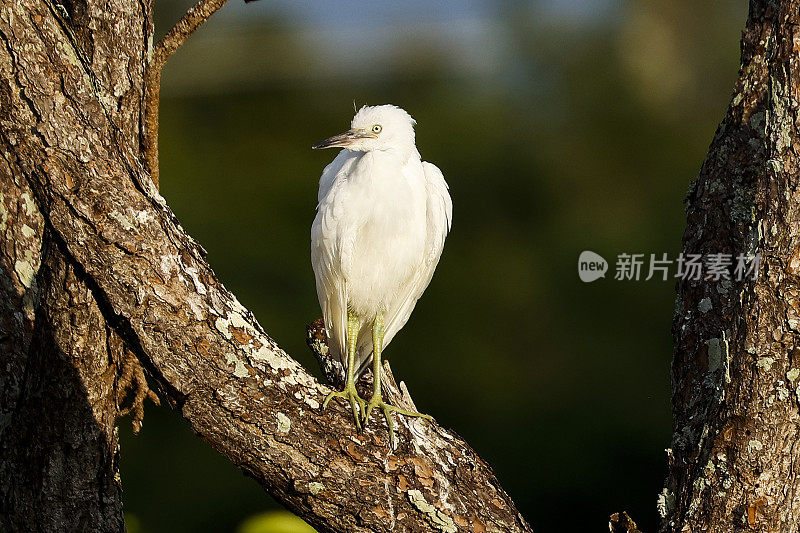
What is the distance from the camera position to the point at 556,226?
320 inches

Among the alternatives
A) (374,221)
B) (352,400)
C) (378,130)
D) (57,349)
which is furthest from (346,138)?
(57,349)

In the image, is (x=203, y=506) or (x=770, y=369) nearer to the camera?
(x=770, y=369)

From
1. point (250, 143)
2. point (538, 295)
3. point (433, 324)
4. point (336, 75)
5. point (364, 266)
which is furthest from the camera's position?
point (336, 75)

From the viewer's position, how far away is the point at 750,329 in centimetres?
164

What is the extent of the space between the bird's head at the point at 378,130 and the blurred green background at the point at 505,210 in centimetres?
353

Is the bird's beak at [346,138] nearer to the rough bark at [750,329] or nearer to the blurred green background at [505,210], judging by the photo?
the rough bark at [750,329]

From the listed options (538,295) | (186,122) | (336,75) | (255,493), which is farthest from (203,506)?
(336,75)

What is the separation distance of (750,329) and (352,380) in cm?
96

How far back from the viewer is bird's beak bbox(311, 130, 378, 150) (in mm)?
2381

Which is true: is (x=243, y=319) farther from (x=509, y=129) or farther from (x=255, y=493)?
(x=509, y=129)

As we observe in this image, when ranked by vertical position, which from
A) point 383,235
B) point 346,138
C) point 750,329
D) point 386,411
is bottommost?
point 386,411

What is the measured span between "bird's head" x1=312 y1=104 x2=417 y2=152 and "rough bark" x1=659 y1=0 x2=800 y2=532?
92cm

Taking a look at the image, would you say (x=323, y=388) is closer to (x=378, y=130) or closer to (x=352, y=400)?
(x=352, y=400)

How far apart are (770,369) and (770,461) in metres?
0.17
